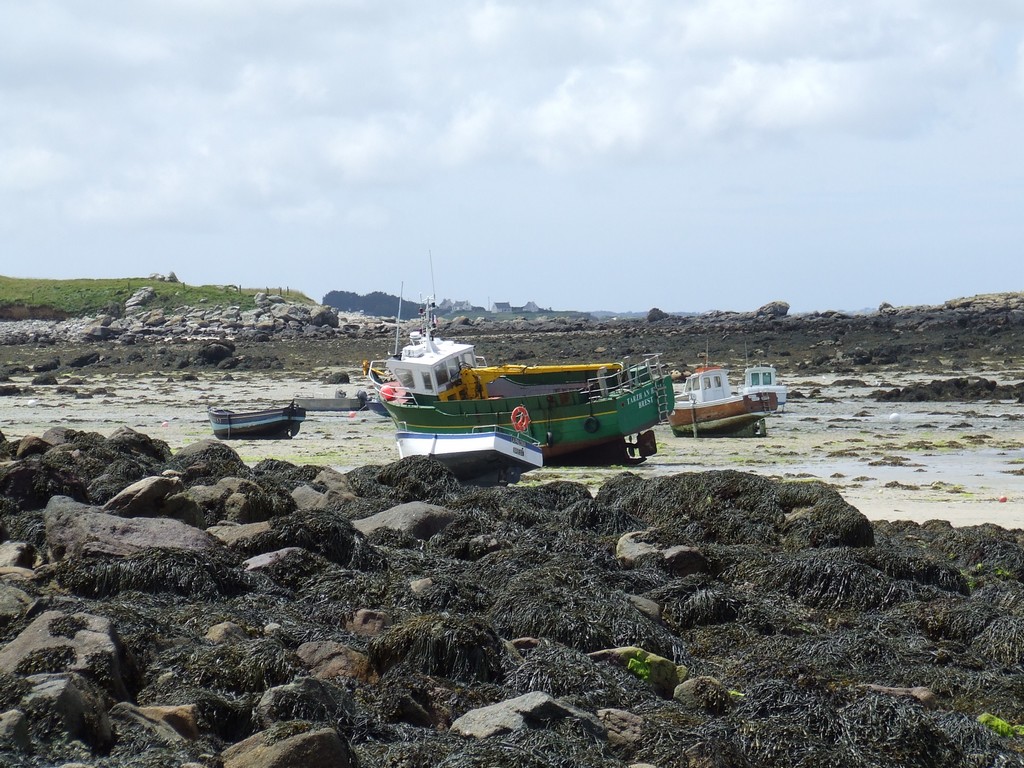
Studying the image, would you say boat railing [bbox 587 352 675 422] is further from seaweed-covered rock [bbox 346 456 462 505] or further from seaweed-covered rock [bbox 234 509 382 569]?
seaweed-covered rock [bbox 234 509 382 569]

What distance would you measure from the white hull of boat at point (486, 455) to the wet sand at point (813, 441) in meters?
0.76

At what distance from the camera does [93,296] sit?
95500mm

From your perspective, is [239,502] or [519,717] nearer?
[519,717]

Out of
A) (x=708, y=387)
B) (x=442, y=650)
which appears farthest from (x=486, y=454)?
(x=442, y=650)

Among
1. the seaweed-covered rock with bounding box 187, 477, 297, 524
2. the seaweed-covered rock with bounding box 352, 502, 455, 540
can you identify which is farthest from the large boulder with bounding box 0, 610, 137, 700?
the seaweed-covered rock with bounding box 352, 502, 455, 540

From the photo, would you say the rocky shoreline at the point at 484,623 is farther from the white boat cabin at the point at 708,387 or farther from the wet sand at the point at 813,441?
the white boat cabin at the point at 708,387

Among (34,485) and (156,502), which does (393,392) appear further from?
(156,502)

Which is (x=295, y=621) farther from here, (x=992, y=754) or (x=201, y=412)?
(x=201, y=412)

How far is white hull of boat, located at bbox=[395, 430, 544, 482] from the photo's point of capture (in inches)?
830

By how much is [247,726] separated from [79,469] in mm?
9682

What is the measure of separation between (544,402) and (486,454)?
371 centimetres

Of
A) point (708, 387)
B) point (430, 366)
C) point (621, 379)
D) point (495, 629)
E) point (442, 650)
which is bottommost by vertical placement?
point (495, 629)

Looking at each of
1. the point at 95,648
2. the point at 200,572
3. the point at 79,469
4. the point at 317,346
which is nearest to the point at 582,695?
the point at 95,648

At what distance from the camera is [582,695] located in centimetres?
736
